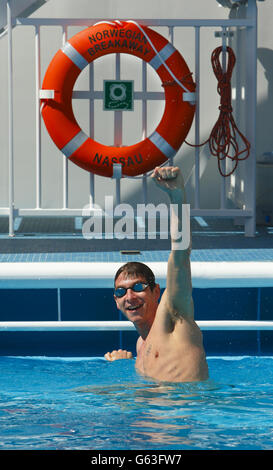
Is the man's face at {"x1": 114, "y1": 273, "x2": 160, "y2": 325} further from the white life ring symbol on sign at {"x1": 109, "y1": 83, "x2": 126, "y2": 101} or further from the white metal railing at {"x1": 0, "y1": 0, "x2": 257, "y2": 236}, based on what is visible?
the white life ring symbol on sign at {"x1": 109, "y1": 83, "x2": 126, "y2": 101}

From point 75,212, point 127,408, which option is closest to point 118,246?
point 75,212

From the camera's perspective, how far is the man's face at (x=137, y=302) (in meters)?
3.29

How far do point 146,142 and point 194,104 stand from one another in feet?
1.10

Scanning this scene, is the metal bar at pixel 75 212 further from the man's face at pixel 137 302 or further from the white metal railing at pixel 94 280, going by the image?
the man's face at pixel 137 302

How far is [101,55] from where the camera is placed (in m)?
5.08

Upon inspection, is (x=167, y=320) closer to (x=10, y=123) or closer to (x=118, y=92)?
(x=10, y=123)

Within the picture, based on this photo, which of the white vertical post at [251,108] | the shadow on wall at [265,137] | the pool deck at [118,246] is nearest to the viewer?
the pool deck at [118,246]

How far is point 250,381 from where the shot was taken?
12.1 feet

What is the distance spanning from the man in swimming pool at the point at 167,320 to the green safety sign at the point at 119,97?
1915 mm

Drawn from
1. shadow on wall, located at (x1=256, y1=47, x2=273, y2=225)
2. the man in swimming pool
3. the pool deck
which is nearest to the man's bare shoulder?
the man in swimming pool

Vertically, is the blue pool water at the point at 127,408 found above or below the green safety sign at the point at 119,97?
below

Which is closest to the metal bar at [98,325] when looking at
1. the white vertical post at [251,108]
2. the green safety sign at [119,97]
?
the white vertical post at [251,108]

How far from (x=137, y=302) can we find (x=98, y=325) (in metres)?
0.60
